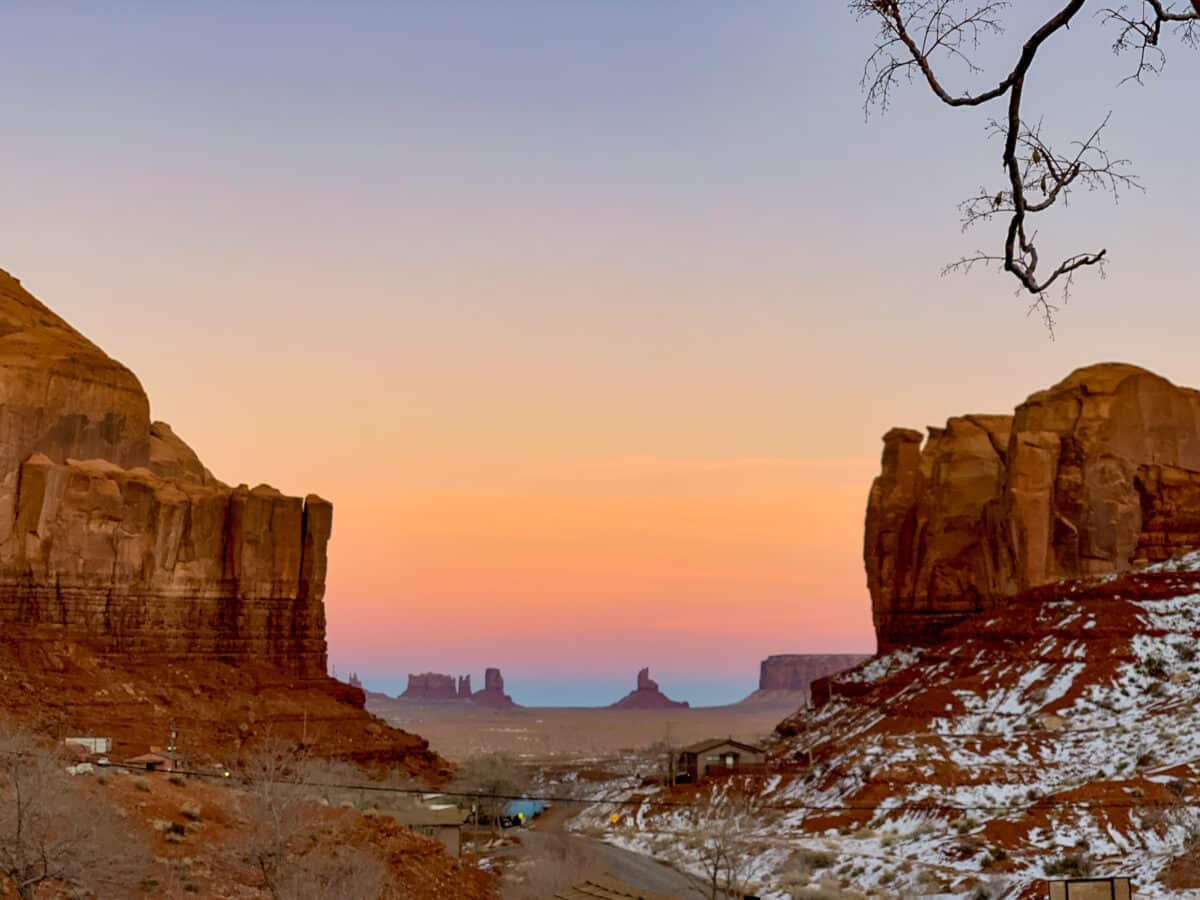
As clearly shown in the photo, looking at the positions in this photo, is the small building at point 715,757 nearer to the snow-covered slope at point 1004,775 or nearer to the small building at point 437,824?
the snow-covered slope at point 1004,775

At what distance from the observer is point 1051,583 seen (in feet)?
252

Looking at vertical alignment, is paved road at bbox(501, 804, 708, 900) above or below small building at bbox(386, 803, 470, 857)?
below

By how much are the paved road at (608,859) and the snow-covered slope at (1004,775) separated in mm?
1612

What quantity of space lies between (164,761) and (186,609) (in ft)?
106

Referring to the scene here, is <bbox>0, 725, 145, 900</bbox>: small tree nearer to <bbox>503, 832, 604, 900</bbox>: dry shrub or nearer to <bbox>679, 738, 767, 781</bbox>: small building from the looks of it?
<bbox>503, 832, 604, 900</bbox>: dry shrub

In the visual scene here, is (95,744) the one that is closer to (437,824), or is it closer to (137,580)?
(437,824)

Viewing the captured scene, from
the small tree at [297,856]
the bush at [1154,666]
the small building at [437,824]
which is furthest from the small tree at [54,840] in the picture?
the bush at [1154,666]

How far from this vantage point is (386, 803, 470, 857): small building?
2179 inches

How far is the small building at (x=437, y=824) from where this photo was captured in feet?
182

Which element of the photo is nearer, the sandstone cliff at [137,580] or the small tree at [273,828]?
the small tree at [273,828]

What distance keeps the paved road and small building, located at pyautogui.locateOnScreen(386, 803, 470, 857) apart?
3297 mm

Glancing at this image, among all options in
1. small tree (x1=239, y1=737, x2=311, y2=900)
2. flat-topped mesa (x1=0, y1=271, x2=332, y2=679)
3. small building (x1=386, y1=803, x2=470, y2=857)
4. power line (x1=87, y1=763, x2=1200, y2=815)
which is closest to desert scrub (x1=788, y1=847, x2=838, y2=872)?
power line (x1=87, y1=763, x2=1200, y2=815)

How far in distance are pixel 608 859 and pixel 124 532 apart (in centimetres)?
4263

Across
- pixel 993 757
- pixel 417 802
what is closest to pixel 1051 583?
pixel 993 757
